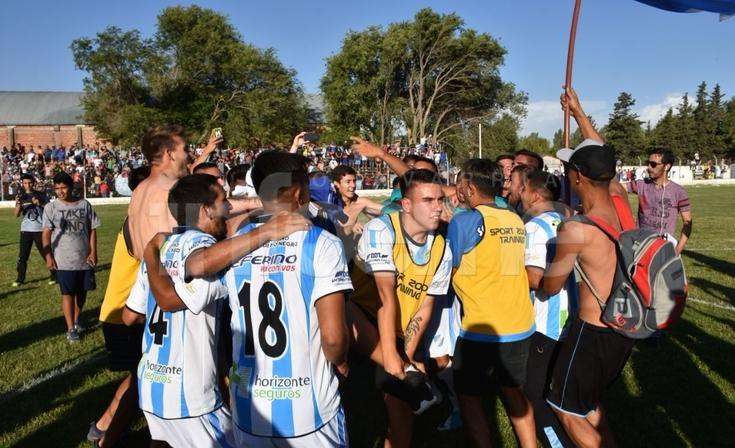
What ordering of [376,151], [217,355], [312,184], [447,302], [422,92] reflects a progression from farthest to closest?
[422,92], [312,184], [376,151], [447,302], [217,355]

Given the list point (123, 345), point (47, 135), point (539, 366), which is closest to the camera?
point (539, 366)

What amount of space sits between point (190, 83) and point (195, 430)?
5433 cm

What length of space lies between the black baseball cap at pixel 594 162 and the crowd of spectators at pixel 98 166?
27.4 m

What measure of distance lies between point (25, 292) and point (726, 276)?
42.3 feet

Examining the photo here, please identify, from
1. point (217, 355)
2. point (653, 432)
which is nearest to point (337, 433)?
point (217, 355)

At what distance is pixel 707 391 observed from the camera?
5.18 metres

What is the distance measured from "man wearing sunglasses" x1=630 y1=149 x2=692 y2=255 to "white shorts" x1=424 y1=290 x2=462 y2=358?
16.2 ft

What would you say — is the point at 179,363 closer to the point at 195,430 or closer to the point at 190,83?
the point at 195,430

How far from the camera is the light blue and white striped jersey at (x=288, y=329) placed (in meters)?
2.49

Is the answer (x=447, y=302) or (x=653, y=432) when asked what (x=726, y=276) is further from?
(x=447, y=302)

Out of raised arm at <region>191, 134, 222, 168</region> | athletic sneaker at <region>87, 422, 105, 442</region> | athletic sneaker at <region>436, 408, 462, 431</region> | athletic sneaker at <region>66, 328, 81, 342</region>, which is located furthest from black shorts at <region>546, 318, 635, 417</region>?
athletic sneaker at <region>66, 328, 81, 342</region>

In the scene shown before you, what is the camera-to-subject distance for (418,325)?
3598mm

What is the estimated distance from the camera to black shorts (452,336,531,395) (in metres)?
3.70

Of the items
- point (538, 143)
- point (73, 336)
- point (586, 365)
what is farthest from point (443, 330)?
point (538, 143)
